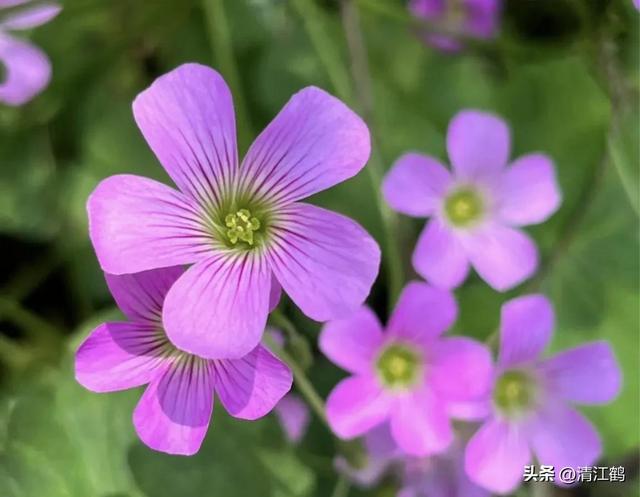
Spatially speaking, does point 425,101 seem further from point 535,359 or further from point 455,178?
point 535,359

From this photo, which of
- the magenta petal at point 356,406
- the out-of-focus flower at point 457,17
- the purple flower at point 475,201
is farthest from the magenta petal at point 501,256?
the out-of-focus flower at point 457,17

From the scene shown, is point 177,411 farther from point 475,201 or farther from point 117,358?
point 475,201

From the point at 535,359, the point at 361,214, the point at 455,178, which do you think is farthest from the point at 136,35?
the point at 535,359

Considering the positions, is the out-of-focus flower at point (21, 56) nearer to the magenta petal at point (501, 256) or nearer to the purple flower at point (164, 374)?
the purple flower at point (164, 374)

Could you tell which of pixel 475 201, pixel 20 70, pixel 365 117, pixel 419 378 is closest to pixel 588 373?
pixel 419 378

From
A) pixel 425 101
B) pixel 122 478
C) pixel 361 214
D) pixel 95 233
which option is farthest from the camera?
pixel 425 101

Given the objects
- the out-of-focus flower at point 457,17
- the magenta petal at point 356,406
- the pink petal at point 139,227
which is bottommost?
the magenta petal at point 356,406

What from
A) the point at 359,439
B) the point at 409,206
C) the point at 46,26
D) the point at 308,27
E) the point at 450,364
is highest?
the point at 46,26
